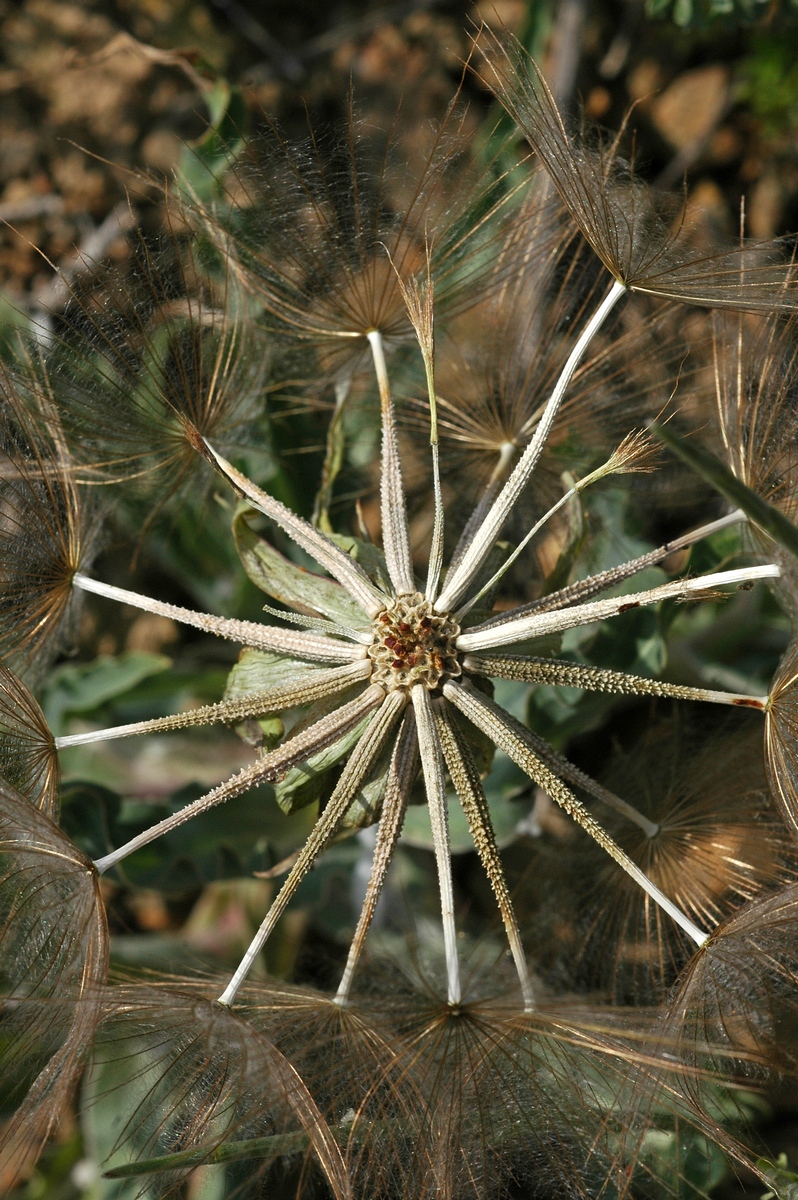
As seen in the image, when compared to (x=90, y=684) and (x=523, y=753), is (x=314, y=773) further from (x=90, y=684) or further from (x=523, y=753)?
(x=90, y=684)

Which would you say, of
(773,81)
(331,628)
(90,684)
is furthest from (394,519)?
(773,81)

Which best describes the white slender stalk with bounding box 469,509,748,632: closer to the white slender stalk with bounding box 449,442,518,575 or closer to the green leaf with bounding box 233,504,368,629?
the white slender stalk with bounding box 449,442,518,575

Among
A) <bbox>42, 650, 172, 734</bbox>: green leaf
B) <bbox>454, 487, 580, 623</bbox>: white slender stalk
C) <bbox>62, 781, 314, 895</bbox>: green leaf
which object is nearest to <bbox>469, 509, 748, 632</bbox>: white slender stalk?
<bbox>454, 487, 580, 623</bbox>: white slender stalk

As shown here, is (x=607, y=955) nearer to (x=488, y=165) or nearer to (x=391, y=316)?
(x=391, y=316)

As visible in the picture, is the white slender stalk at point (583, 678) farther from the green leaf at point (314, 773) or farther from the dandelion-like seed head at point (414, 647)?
the green leaf at point (314, 773)

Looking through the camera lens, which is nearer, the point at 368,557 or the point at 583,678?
the point at 583,678
